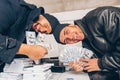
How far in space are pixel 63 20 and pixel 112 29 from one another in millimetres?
601

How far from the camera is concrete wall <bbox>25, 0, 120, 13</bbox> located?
6.51 ft

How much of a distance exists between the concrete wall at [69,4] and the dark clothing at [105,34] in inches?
24.4

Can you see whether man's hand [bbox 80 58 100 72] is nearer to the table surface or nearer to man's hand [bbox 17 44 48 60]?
the table surface

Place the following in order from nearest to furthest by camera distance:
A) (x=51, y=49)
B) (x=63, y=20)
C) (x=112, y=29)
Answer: (x=112, y=29) < (x=51, y=49) < (x=63, y=20)

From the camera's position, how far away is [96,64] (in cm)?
139

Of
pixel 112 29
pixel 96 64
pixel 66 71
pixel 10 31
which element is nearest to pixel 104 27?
pixel 112 29

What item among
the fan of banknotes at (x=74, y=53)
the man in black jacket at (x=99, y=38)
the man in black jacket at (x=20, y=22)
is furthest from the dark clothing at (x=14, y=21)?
the fan of banknotes at (x=74, y=53)

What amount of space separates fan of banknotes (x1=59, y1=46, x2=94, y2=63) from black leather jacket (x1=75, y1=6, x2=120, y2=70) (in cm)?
5

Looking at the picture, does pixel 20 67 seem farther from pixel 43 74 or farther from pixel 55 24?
pixel 55 24

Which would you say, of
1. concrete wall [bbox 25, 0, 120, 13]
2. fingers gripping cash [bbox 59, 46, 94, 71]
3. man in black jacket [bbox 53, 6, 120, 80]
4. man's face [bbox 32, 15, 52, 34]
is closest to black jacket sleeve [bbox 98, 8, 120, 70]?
man in black jacket [bbox 53, 6, 120, 80]

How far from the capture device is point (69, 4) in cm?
202

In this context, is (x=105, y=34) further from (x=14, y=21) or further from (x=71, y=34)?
(x=14, y=21)

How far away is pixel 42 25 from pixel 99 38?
31cm

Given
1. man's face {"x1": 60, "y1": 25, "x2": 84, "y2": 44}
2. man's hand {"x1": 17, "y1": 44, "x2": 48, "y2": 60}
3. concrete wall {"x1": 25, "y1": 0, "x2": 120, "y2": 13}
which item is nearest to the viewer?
man's hand {"x1": 17, "y1": 44, "x2": 48, "y2": 60}
